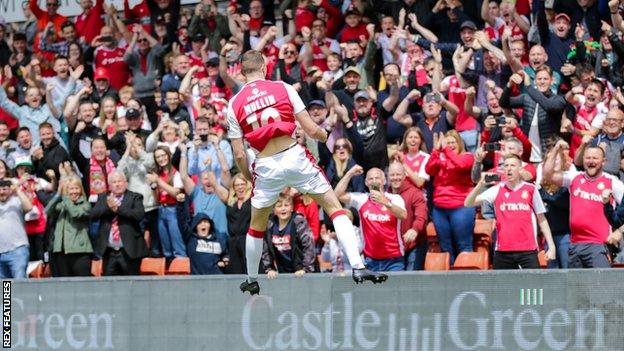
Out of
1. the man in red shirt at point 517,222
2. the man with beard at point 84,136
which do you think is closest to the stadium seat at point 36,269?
the man with beard at point 84,136

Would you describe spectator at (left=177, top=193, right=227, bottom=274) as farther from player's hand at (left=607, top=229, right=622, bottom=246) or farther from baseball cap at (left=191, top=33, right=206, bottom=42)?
player's hand at (left=607, top=229, right=622, bottom=246)

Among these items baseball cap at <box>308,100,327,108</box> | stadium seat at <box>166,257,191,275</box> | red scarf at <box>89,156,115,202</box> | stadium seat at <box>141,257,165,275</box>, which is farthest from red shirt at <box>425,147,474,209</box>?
red scarf at <box>89,156,115,202</box>

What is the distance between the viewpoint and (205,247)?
17.7m

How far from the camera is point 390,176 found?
16641 millimetres

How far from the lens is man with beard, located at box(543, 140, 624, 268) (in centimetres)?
1487

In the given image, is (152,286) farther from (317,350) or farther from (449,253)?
(449,253)

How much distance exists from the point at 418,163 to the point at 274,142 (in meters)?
5.61

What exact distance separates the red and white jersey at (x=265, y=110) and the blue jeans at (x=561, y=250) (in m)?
5.07

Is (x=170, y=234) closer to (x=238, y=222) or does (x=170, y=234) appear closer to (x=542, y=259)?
(x=238, y=222)

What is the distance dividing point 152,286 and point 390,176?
3.18 m

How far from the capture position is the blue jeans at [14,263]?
18484 mm

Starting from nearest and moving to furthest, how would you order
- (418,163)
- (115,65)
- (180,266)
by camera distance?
(418,163) < (180,266) < (115,65)

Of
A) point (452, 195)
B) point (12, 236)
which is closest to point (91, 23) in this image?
point (12, 236)

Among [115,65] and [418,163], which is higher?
[115,65]
